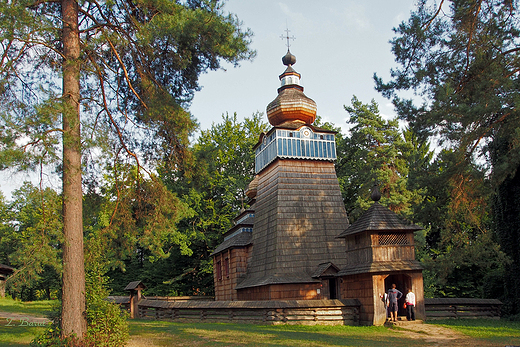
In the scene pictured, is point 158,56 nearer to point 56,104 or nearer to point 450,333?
point 56,104

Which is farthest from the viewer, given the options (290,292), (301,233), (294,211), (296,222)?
(294,211)

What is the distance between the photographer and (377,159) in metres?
29.5

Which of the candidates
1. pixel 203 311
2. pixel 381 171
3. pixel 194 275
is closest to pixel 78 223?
pixel 203 311

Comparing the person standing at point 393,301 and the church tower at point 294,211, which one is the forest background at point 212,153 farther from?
the church tower at point 294,211

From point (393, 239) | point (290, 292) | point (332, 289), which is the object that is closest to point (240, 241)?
point (290, 292)

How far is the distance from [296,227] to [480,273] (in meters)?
14.9

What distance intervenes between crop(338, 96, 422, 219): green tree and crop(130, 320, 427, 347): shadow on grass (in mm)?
15665

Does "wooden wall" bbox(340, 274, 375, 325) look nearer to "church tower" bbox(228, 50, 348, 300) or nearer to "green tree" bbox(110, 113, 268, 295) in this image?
"church tower" bbox(228, 50, 348, 300)

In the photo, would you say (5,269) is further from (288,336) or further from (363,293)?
(363,293)

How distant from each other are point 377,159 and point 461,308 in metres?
13.5

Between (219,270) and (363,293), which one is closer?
(363,293)

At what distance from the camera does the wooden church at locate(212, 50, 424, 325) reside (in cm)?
1534

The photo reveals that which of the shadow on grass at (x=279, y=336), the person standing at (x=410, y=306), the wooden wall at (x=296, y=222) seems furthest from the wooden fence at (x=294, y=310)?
the wooden wall at (x=296, y=222)

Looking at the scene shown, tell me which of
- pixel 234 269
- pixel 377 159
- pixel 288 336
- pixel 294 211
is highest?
pixel 377 159
